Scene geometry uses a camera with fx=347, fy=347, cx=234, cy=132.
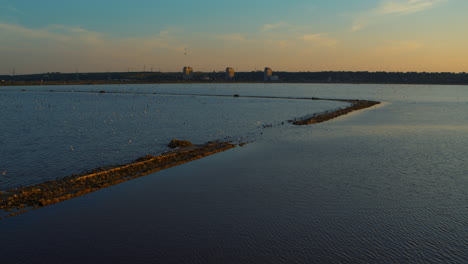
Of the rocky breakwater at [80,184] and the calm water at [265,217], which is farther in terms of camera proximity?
Answer: the rocky breakwater at [80,184]

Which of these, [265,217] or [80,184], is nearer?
[265,217]

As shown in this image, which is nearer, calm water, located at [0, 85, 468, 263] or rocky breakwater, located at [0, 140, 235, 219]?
calm water, located at [0, 85, 468, 263]

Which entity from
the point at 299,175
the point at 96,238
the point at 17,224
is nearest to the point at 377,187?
the point at 299,175

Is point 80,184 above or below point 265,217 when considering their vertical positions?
above
